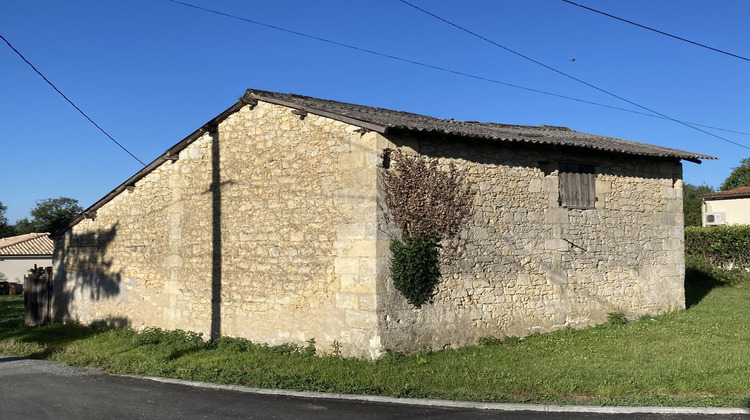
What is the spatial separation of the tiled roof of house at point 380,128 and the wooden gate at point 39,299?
1.44 m

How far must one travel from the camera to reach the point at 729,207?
106ft

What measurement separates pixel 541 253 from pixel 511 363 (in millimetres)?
3007

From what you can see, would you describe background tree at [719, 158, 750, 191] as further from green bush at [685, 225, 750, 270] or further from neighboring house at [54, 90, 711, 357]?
neighboring house at [54, 90, 711, 357]

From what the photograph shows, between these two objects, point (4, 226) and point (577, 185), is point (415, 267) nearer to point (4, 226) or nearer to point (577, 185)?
point (577, 185)

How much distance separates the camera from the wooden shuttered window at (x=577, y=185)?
39.5ft

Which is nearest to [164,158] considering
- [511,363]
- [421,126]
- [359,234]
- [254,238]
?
[254,238]

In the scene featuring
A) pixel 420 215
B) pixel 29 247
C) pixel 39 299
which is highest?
pixel 420 215

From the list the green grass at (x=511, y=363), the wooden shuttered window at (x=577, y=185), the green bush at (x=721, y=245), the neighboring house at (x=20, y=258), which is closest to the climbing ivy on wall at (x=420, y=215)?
the green grass at (x=511, y=363)

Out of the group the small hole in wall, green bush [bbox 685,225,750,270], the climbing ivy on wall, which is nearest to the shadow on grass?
the climbing ivy on wall

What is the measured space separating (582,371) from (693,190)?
218 feet

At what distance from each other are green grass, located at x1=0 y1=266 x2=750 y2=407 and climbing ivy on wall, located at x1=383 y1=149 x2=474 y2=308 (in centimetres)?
122

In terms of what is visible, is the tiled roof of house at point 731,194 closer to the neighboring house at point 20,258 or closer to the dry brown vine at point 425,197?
the dry brown vine at point 425,197

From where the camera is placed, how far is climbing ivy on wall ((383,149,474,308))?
9.70 meters

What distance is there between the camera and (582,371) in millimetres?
8438
